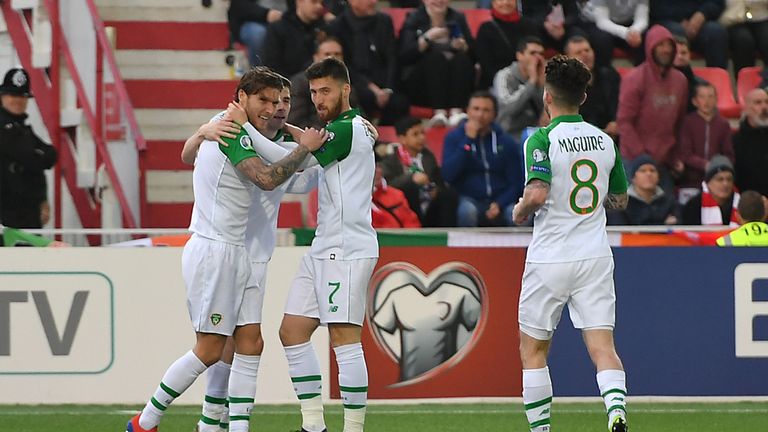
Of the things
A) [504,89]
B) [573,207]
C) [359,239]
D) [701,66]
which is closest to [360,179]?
[359,239]

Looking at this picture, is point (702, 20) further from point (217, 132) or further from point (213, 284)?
point (213, 284)

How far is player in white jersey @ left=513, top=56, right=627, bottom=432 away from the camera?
7.66m

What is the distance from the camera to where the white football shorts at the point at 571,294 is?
771cm

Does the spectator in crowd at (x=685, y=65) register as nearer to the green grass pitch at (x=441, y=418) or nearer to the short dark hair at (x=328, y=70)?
the green grass pitch at (x=441, y=418)

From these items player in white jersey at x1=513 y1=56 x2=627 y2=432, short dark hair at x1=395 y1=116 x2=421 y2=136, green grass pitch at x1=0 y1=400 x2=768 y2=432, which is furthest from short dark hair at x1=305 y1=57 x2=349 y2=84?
short dark hair at x1=395 y1=116 x2=421 y2=136

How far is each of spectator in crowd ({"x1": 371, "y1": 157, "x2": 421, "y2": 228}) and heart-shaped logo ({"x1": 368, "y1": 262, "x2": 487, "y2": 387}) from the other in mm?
1024

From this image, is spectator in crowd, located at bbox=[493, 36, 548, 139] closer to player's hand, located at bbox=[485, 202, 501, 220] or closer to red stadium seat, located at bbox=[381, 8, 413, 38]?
player's hand, located at bbox=[485, 202, 501, 220]

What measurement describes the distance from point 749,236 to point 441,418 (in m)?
2.61

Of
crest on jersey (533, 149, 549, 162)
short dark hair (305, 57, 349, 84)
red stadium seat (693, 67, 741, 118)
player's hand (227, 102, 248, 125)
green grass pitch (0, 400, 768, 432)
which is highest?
red stadium seat (693, 67, 741, 118)

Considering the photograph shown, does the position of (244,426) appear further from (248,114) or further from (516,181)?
(516,181)

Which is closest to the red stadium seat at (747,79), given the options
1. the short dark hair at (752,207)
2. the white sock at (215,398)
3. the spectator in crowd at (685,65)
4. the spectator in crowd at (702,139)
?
the spectator in crowd at (685,65)

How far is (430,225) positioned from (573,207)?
4.55 meters

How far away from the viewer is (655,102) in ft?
44.5

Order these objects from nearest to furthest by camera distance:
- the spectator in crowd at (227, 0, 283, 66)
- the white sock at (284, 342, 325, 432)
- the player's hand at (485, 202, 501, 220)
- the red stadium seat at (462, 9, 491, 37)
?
the white sock at (284, 342, 325, 432) → the player's hand at (485, 202, 501, 220) → the spectator in crowd at (227, 0, 283, 66) → the red stadium seat at (462, 9, 491, 37)
